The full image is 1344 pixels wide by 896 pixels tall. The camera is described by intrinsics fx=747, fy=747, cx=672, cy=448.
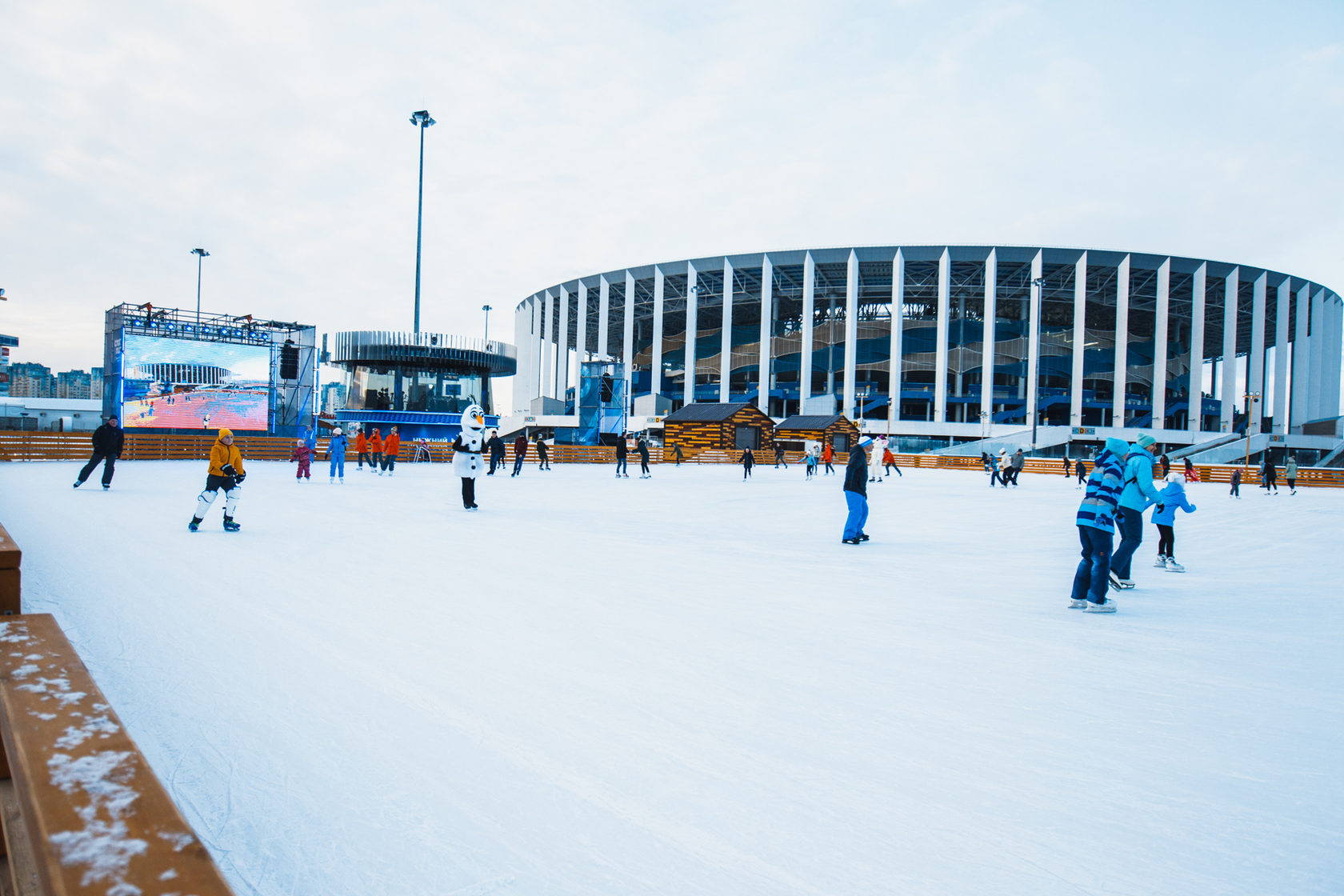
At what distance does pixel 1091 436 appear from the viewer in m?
53.6

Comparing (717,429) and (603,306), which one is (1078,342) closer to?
(717,429)

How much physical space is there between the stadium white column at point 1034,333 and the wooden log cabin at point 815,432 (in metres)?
11.3

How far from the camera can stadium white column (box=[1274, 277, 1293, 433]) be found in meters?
58.8

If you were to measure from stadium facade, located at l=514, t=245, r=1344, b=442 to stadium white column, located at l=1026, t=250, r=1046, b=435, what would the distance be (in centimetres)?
35

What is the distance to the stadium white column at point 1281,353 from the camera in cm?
5881

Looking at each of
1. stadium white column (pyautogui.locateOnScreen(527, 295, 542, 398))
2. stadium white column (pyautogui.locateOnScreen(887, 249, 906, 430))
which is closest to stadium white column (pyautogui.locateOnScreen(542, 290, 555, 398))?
stadium white column (pyautogui.locateOnScreen(527, 295, 542, 398))

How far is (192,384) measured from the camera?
2658 centimetres

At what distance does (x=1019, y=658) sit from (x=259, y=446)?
94.8 ft

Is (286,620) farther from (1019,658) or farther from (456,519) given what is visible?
(456,519)

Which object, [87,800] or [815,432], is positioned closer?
[87,800]

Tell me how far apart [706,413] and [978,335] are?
30381 mm

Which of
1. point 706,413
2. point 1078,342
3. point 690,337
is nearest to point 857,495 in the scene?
point 706,413

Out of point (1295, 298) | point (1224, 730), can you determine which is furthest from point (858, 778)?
point (1295, 298)

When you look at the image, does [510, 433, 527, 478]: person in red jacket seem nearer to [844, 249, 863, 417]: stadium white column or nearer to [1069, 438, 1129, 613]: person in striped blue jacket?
[1069, 438, 1129, 613]: person in striped blue jacket
